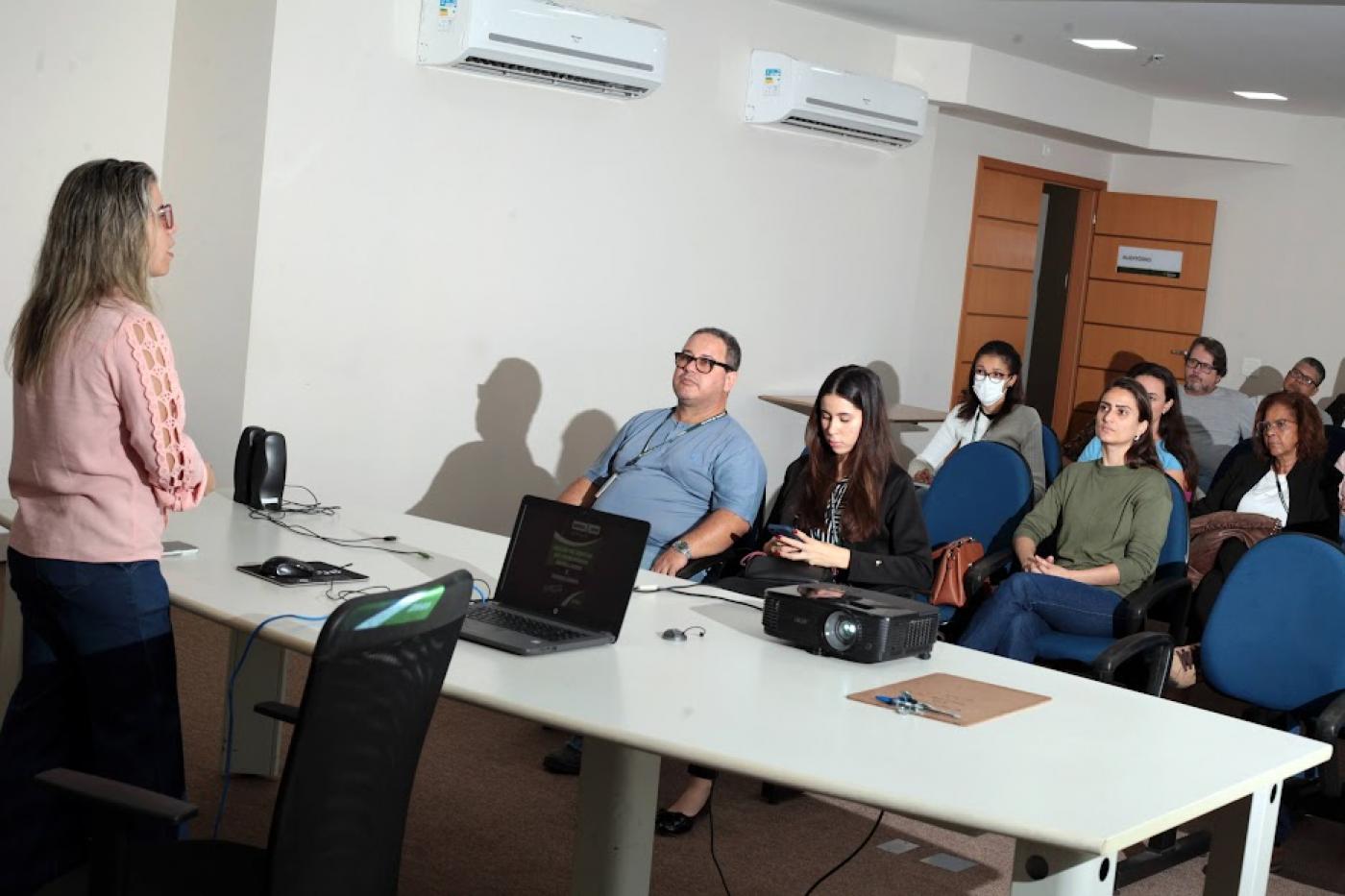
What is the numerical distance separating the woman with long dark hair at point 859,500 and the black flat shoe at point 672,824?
0.42 metres

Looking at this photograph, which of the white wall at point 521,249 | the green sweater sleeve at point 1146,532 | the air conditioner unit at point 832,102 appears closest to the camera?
the green sweater sleeve at point 1146,532

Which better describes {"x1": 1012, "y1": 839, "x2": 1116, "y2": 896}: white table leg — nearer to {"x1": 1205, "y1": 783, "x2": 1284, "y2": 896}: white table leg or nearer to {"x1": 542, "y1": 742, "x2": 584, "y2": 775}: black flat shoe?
{"x1": 1205, "y1": 783, "x2": 1284, "y2": 896}: white table leg

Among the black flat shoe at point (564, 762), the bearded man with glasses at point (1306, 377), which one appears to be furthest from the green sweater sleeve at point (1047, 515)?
the bearded man with glasses at point (1306, 377)

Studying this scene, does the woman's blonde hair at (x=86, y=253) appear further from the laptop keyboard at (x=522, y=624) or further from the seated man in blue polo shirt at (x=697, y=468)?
the seated man in blue polo shirt at (x=697, y=468)

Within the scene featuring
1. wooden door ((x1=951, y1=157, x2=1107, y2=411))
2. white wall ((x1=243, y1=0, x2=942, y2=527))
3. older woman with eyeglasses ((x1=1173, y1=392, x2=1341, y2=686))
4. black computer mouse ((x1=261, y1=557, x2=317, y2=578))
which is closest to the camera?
black computer mouse ((x1=261, y1=557, x2=317, y2=578))

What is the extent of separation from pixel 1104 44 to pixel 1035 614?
4.22 metres

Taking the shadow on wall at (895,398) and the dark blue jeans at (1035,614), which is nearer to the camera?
the dark blue jeans at (1035,614)

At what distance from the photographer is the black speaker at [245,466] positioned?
3.88 m

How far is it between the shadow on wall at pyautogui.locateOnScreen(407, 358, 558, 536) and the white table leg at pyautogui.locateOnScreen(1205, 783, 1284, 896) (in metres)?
3.89

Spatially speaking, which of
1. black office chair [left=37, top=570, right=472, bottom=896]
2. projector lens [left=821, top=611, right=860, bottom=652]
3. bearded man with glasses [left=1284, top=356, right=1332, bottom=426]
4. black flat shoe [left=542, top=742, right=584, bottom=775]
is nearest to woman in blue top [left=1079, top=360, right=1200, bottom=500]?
bearded man with glasses [left=1284, top=356, right=1332, bottom=426]

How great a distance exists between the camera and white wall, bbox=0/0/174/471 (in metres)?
5.25

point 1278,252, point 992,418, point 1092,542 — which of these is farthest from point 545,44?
point 1278,252

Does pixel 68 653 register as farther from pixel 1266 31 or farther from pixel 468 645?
pixel 1266 31

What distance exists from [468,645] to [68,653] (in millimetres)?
697
